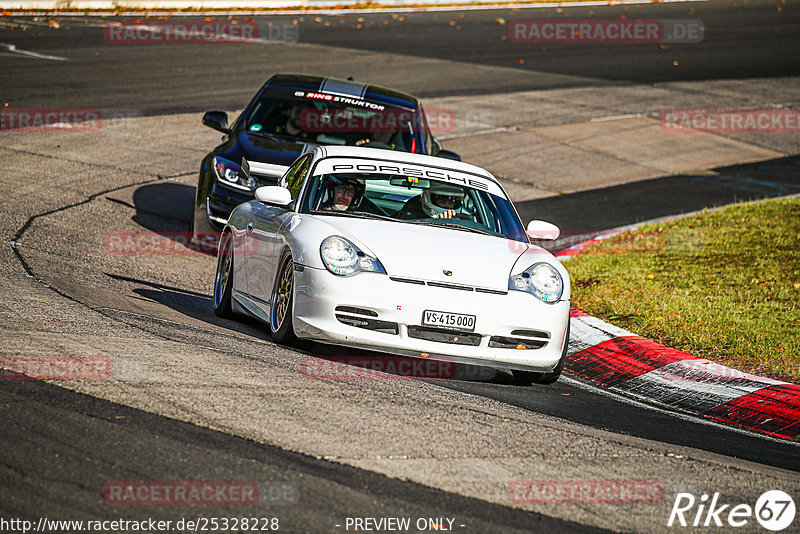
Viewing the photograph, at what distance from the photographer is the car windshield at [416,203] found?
8.10 metres

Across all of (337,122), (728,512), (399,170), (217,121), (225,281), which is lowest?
(225,281)

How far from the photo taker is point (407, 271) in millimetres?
7117

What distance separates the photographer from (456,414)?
6141mm

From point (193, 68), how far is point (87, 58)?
2.22 m

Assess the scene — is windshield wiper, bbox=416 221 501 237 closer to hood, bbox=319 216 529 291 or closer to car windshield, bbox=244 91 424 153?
hood, bbox=319 216 529 291

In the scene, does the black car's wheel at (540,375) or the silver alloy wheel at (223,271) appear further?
the silver alloy wheel at (223,271)

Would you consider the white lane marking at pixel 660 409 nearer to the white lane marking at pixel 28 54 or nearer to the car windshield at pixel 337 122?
the car windshield at pixel 337 122

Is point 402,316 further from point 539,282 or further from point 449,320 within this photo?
point 539,282

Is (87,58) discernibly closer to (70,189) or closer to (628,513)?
(70,189)

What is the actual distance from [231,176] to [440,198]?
3611 millimetres

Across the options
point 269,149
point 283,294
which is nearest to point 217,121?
point 269,149

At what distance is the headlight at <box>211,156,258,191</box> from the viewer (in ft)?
36.8

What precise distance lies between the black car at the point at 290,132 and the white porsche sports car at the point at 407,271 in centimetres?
278

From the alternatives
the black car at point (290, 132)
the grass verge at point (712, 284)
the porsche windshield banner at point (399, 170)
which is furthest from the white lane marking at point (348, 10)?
the porsche windshield banner at point (399, 170)
